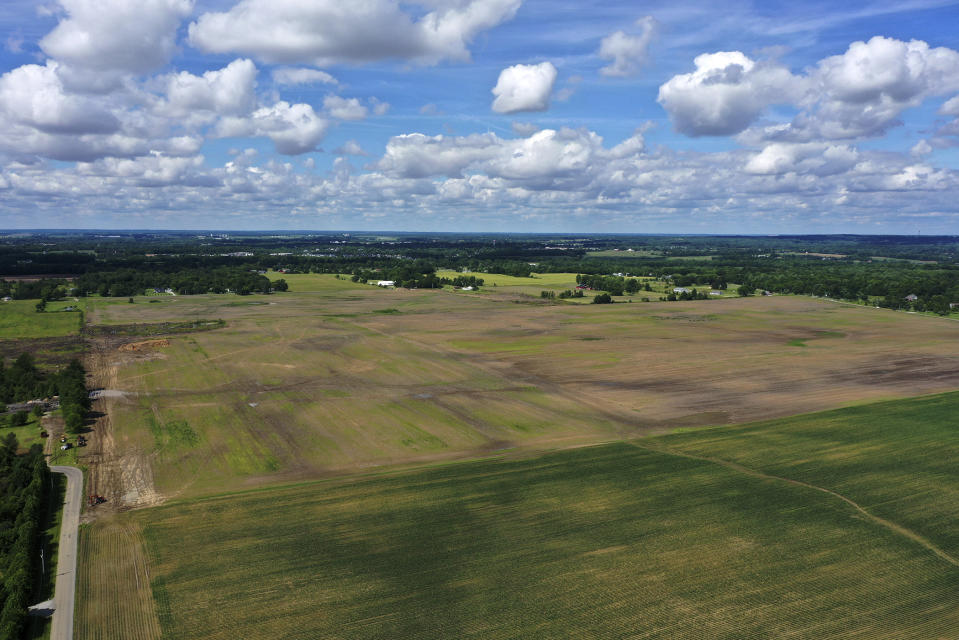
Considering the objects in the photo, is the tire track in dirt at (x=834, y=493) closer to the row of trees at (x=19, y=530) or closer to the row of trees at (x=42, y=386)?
the row of trees at (x=19, y=530)

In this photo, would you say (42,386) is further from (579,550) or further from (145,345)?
(579,550)

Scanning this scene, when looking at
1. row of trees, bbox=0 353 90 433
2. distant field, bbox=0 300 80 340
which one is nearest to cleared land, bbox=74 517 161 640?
row of trees, bbox=0 353 90 433

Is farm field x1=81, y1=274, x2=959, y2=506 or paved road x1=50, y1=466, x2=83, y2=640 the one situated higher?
farm field x1=81, y1=274, x2=959, y2=506

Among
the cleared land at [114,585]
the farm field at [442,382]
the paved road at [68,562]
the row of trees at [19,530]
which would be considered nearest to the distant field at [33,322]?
the farm field at [442,382]

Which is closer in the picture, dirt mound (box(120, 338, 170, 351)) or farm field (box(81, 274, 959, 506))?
farm field (box(81, 274, 959, 506))

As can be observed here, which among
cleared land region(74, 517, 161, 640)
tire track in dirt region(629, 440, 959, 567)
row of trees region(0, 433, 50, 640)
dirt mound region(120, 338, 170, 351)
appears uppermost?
dirt mound region(120, 338, 170, 351)

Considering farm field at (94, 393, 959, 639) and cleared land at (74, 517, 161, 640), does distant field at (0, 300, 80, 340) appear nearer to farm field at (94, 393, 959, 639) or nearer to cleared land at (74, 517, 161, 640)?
cleared land at (74, 517, 161, 640)

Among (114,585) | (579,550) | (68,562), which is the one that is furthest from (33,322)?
(579,550)
